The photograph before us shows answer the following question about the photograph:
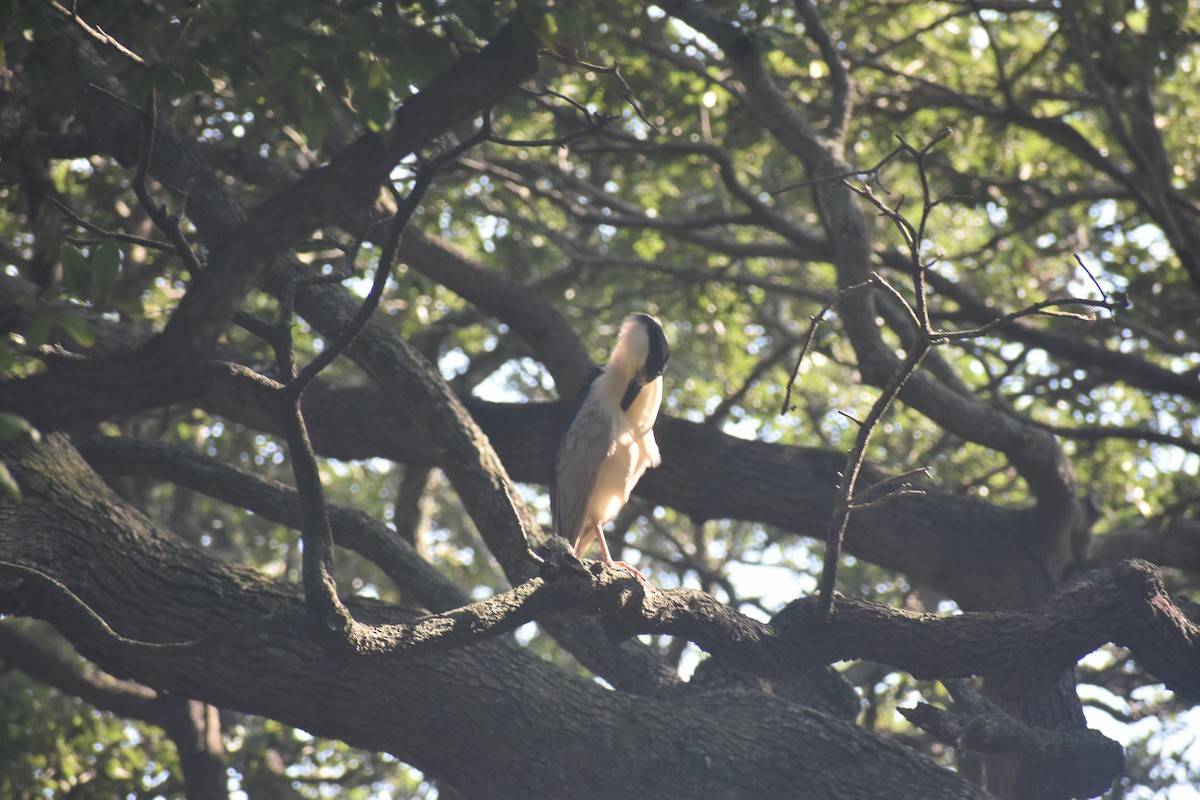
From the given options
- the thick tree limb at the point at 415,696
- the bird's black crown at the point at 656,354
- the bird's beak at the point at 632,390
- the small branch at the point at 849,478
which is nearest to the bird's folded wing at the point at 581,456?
the bird's beak at the point at 632,390

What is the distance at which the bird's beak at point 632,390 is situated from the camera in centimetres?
611

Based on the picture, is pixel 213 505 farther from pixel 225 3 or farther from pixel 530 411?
pixel 225 3

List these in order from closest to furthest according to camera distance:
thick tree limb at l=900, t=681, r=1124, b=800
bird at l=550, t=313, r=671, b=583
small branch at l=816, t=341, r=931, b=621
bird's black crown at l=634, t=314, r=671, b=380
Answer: small branch at l=816, t=341, r=931, b=621 → thick tree limb at l=900, t=681, r=1124, b=800 → bird at l=550, t=313, r=671, b=583 → bird's black crown at l=634, t=314, r=671, b=380

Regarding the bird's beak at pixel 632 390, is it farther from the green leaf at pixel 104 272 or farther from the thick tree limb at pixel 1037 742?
the green leaf at pixel 104 272

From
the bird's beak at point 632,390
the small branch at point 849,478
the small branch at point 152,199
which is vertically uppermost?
the bird's beak at point 632,390

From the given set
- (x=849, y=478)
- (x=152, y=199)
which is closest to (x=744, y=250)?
(x=849, y=478)

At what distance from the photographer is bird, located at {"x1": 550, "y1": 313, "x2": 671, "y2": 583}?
5.95m

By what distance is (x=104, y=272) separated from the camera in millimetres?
3006

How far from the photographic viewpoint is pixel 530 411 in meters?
6.29

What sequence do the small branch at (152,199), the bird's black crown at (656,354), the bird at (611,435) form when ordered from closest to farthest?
the small branch at (152,199), the bird at (611,435), the bird's black crown at (656,354)

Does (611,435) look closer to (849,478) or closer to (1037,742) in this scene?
(849,478)

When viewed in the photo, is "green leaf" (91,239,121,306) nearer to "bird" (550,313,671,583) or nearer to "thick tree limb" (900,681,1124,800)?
"thick tree limb" (900,681,1124,800)

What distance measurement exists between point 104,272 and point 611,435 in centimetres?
→ 329

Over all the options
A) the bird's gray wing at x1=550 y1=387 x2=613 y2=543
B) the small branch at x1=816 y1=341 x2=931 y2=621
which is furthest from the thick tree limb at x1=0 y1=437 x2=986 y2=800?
the bird's gray wing at x1=550 y1=387 x2=613 y2=543
